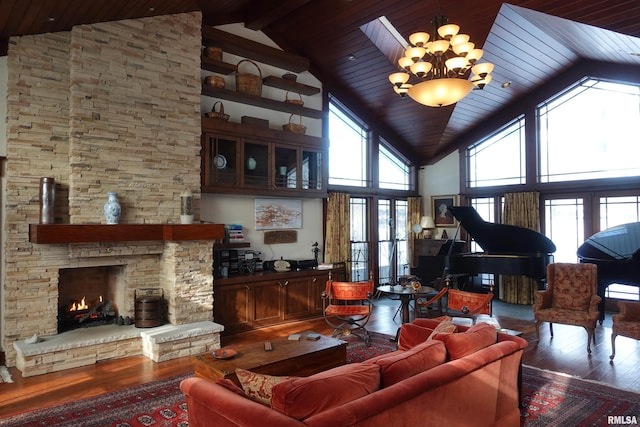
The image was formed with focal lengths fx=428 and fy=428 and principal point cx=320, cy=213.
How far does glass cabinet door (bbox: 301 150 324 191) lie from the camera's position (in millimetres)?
7383

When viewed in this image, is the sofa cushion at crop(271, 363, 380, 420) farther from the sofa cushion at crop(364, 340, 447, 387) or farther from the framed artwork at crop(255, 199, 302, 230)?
the framed artwork at crop(255, 199, 302, 230)

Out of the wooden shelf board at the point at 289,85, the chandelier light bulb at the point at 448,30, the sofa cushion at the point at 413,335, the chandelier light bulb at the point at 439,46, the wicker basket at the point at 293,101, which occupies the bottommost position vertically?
the sofa cushion at the point at 413,335

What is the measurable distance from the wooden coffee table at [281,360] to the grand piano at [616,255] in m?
4.14

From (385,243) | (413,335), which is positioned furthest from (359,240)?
(413,335)

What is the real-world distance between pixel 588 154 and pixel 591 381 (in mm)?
5064

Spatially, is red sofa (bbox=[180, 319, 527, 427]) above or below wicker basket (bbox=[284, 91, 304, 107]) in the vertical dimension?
below

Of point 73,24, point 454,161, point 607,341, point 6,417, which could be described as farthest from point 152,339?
point 454,161

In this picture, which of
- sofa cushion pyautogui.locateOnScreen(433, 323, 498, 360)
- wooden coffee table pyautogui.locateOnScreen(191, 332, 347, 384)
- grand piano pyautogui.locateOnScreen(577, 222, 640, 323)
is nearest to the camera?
sofa cushion pyautogui.locateOnScreen(433, 323, 498, 360)

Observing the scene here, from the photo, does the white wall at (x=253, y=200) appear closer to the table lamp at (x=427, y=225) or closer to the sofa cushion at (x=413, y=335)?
the table lamp at (x=427, y=225)

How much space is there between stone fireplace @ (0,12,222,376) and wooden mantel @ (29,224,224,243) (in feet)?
0.14

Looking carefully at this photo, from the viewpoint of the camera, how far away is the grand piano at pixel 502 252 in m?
6.87

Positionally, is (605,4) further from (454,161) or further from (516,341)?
(454,161)

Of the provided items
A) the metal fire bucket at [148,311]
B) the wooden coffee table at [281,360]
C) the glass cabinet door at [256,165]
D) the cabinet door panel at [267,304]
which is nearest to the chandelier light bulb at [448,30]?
the wooden coffee table at [281,360]

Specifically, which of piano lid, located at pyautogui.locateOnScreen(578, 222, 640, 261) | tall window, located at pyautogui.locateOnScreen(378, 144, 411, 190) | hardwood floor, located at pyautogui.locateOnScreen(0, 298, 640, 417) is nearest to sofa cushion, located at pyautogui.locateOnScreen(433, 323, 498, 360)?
hardwood floor, located at pyautogui.locateOnScreen(0, 298, 640, 417)
